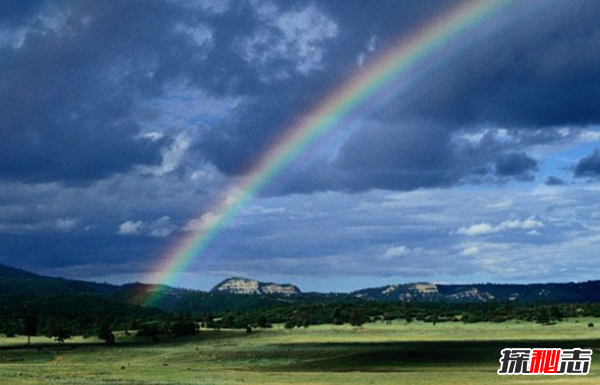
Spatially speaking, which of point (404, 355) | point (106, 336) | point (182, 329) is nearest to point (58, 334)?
point (106, 336)

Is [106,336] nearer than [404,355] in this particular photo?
No

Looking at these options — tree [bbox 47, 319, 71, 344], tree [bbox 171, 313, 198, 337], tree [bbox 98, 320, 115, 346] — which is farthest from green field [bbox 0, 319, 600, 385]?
tree [bbox 171, 313, 198, 337]

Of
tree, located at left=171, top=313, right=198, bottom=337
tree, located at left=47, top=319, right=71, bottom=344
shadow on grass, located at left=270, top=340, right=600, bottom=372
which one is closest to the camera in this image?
shadow on grass, located at left=270, top=340, right=600, bottom=372

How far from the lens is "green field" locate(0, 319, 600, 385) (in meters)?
86.1

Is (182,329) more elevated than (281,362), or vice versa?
(182,329)

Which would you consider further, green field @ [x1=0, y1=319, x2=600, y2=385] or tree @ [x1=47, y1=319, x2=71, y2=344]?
tree @ [x1=47, y1=319, x2=71, y2=344]

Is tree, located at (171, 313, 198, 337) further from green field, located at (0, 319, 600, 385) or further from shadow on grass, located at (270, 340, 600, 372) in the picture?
shadow on grass, located at (270, 340, 600, 372)

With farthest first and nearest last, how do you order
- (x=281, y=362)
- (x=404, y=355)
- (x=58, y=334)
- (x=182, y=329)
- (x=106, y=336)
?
(x=182, y=329) → (x=58, y=334) → (x=106, y=336) → (x=404, y=355) → (x=281, y=362)

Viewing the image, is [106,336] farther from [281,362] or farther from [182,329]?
[281,362]

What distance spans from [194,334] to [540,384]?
130 metres

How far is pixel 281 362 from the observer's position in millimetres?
112562

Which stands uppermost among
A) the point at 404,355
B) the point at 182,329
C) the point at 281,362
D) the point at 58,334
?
the point at 58,334

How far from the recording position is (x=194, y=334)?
19725cm

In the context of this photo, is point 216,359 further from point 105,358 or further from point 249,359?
point 105,358
